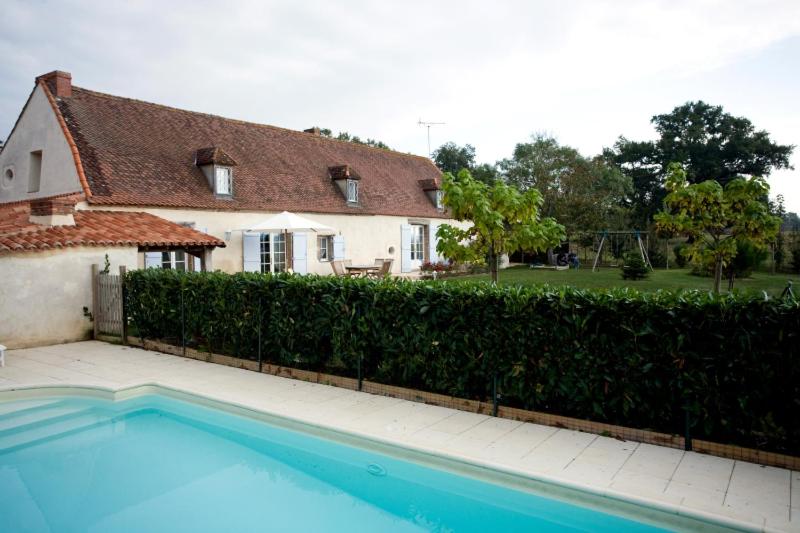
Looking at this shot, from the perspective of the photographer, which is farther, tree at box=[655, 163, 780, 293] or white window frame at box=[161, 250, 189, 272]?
white window frame at box=[161, 250, 189, 272]

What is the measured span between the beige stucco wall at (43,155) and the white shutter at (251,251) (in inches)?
204

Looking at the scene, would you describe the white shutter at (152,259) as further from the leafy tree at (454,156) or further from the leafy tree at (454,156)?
the leafy tree at (454,156)

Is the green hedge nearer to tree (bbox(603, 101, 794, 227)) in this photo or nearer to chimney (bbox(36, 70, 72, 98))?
chimney (bbox(36, 70, 72, 98))

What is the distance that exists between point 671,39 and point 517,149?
75.3ft

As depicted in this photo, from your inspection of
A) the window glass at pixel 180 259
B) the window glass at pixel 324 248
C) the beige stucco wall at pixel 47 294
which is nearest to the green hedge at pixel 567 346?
the beige stucco wall at pixel 47 294

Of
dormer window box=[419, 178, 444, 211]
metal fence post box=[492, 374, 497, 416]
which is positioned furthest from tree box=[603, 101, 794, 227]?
metal fence post box=[492, 374, 497, 416]

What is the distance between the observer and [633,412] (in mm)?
5621

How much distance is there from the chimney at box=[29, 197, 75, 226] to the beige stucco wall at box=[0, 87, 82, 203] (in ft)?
9.97

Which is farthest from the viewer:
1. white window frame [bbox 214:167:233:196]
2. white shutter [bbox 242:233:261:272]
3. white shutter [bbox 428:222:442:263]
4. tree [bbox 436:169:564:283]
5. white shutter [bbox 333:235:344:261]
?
white shutter [bbox 428:222:442:263]

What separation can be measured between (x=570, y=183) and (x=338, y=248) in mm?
16638

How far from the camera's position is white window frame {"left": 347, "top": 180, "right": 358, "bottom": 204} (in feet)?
75.0

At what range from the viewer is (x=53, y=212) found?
1173cm

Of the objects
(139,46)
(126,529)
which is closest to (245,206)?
(139,46)

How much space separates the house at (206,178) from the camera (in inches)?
628
